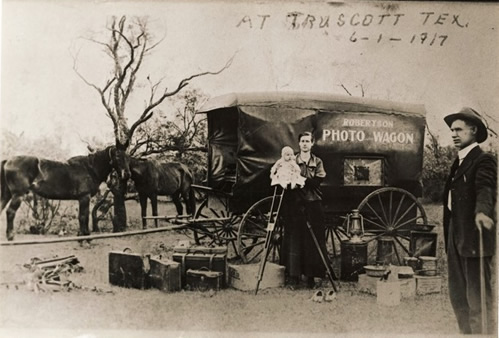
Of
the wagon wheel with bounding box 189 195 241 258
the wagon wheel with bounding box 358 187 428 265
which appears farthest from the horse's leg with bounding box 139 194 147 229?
the wagon wheel with bounding box 358 187 428 265

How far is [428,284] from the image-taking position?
6391 millimetres

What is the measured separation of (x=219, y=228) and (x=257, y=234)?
1.48ft

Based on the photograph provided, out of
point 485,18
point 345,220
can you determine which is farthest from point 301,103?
point 485,18

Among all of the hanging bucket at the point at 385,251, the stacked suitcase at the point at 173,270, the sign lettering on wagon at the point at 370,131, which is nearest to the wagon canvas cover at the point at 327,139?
the sign lettering on wagon at the point at 370,131

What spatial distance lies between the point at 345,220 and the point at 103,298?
2929mm

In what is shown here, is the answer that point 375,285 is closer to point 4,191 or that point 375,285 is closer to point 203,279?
point 203,279

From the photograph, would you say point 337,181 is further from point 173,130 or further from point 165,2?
point 165,2

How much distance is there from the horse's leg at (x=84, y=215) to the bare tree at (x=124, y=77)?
13.3 inches

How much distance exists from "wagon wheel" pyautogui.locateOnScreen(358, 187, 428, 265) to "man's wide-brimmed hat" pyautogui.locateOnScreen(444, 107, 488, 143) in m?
1.00

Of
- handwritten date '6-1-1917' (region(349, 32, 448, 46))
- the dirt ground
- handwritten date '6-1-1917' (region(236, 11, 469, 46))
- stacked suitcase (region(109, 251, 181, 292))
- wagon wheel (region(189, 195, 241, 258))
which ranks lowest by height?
the dirt ground

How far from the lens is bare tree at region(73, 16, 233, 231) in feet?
21.3

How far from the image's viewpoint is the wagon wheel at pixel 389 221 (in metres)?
6.52

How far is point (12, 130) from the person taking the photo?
6465 millimetres

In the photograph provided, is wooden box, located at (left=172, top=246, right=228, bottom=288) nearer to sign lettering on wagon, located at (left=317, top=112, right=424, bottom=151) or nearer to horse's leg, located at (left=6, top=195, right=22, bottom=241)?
sign lettering on wagon, located at (left=317, top=112, right=424, bottom=151)
